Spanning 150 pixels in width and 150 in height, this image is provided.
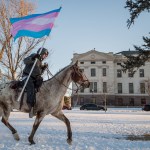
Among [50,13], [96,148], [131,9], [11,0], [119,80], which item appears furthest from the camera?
[119,80]

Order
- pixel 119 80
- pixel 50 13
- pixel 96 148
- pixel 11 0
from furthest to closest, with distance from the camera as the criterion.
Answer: pixel 119 80 < pixel 11 0 < pixel 50 13 < pixel 96 148

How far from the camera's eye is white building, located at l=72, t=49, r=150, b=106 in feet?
263

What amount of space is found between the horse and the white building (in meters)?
71.0

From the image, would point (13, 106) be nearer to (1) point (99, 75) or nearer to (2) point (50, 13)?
(2) point (50, 13)

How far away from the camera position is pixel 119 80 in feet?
276

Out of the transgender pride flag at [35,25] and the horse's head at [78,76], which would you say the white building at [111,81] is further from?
the horse's head at [78,76]

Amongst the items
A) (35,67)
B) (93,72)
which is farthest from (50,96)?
(93,72)

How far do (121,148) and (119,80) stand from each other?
76.4 meters

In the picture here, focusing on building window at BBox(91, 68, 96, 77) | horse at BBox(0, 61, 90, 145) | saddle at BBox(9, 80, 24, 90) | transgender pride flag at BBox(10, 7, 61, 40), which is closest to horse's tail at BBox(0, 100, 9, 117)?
horse at BBox(0, 61, 90, 145)

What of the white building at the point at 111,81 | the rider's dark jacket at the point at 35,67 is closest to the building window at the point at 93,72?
the white building at the point at 111,81

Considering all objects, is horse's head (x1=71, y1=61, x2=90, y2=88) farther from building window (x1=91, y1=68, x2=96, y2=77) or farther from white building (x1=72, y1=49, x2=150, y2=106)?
building window (x1=91, y1=68, x2=96, y2=77)

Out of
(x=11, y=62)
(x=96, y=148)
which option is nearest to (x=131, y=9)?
(x=96, y=148)

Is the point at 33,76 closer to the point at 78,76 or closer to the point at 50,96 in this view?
the point at 50,96

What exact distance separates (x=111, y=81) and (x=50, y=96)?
7444 cm
